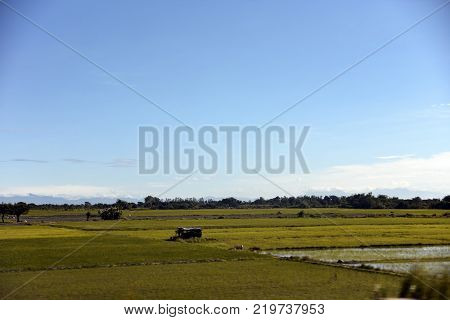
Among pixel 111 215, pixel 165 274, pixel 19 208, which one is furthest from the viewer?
pixel 19 208

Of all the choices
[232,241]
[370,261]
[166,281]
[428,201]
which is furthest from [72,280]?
[428,201]

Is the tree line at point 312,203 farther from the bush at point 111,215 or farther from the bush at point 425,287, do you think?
the bush at point 425,287

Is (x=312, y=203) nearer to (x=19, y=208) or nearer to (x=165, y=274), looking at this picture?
(x=19, y=208)

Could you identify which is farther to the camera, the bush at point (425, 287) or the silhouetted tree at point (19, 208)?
the silhouetted tree at point (19, 208)

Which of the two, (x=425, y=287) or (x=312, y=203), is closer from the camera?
(x=425, y=287)

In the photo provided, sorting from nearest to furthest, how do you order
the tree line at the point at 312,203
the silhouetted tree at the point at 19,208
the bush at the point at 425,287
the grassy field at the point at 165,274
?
1. the bush at the point at 425,287
2. the grassy field at the point at 165,274
3. the silhouetted tree at the point at 19,208
4. the tree line at the point at 312,203

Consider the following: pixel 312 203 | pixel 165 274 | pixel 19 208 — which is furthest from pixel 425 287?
pixel 312 203

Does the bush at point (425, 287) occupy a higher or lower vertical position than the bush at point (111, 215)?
lower

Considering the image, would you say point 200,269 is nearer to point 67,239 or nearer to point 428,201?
→ point 67,239

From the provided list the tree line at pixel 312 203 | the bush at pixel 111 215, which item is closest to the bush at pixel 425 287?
the bush at pixel 111 215

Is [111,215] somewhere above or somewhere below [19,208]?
below

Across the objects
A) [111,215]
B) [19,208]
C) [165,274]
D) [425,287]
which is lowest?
[165,274]

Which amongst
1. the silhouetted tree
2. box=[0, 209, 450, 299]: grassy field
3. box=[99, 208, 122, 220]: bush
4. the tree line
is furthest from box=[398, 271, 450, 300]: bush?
the tree line

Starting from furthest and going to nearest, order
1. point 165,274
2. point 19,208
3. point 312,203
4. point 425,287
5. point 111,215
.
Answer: point 312,203, point 19,208, point 111,215, point 165,274, point 425,287
